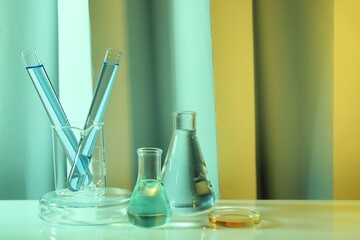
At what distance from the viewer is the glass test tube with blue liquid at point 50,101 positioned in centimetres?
80

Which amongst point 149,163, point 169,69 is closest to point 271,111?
point 169,69

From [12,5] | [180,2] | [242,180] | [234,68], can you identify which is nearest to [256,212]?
[242,180]

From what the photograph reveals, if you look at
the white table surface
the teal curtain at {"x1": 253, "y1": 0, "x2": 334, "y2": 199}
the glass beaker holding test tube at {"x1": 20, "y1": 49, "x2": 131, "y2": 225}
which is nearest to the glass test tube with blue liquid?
the glass beaker holding test tube at {"x1": 20, "y1": 49, "x2": 131, "y2": 225}

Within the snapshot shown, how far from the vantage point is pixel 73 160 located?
83 cm

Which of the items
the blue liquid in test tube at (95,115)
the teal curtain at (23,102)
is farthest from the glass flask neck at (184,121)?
the teal curtain at (23,102)

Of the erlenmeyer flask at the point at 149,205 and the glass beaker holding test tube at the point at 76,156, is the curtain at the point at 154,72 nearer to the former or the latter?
the glass beaker holding test tube at the point at 76,156

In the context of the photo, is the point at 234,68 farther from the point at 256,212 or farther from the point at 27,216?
the point at 27,216

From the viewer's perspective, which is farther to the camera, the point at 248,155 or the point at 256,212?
the point at 248,155

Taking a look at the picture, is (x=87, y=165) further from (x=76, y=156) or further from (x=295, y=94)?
(x=295, y=94)

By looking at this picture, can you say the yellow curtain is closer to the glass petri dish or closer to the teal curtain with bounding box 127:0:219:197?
the teal curtain with bounding box 127:0:219:197

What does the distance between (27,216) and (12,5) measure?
429 millimetres

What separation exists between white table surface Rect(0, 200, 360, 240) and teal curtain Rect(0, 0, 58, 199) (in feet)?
0.61

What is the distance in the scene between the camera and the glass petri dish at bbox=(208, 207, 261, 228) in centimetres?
73

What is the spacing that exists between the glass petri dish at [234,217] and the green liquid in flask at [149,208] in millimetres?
73
